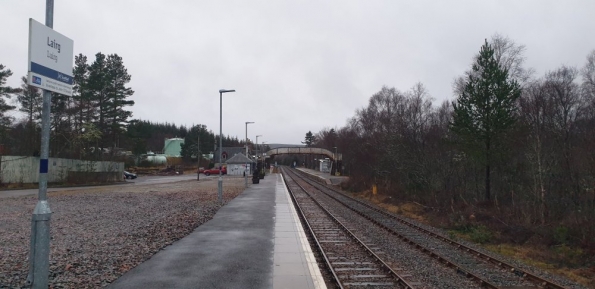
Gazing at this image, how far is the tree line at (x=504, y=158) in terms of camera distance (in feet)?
59.7

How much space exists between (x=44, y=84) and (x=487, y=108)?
2318cm

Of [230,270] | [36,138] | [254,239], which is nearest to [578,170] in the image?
[254,239]

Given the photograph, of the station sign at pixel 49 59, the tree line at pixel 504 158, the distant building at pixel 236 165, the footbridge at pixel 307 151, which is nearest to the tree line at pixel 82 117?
the distant building at pixel 236 165

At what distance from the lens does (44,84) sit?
6.17 meters

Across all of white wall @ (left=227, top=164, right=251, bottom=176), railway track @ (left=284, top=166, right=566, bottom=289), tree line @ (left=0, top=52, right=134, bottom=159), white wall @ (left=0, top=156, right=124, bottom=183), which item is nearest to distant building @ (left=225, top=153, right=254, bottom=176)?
white wall @ (left=227, top=164, right=251, bottom=176)

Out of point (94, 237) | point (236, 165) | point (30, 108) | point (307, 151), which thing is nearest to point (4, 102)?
point (30, 108)

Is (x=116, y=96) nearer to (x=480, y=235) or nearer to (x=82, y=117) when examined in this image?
(x=82, y=117)

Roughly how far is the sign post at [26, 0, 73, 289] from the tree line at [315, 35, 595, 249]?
14.9 m

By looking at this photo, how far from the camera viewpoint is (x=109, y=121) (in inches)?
2352

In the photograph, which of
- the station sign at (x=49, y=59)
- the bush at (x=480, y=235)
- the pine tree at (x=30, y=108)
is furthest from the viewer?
the pine tree at (x=30, y=108)

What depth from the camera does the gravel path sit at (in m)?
8.71

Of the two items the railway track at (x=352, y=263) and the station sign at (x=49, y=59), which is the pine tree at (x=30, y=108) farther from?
the station sign at (x=49, y=59)

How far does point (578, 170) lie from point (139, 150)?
273 feet

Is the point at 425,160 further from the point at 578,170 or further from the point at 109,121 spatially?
the point at 109,121
